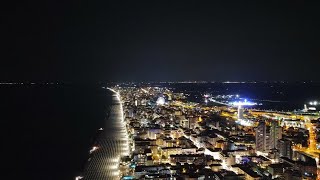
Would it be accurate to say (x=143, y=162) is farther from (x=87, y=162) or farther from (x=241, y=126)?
(x=241, y=126)

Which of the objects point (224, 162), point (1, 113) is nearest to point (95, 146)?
point (224, 162)

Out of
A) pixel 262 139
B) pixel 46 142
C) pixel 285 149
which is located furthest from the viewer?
pixel 46 142

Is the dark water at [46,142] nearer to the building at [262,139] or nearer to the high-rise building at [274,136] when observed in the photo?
the building at [262,139]

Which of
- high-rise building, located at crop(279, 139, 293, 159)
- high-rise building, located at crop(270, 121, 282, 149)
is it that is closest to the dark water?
high-rise building, located at crop(279, 139, 293, 159)

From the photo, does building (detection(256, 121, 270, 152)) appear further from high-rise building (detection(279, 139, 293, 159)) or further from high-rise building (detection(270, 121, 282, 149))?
high-rise building (detection(279, 139, 293, 159))

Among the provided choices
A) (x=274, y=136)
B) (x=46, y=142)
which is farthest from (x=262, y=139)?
(x=46, y=142)

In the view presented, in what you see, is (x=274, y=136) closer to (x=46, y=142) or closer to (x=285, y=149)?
(x=285, y=149)

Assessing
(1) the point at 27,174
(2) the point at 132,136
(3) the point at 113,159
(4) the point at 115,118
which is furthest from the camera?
(4) the point at 115,118

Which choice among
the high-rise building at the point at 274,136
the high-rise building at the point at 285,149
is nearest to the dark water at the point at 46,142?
the high-rise building at the point at 285,149

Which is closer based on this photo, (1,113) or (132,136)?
(132,136)

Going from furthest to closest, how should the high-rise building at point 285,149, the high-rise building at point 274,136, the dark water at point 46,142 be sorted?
1. the high-rise building at point 274,136
2. the high-rise building at point 285,149
3. the dark water at point 46,142

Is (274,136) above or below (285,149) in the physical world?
above
